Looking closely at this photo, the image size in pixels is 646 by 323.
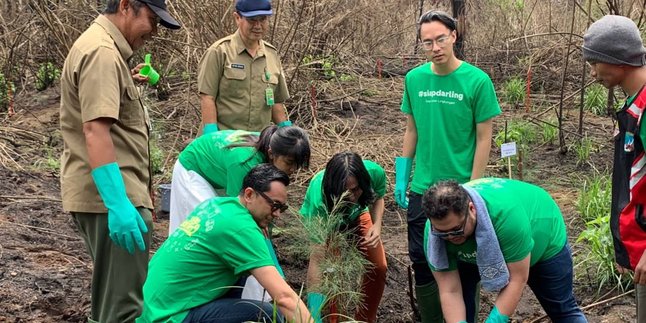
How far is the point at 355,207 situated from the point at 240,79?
4.31 feet

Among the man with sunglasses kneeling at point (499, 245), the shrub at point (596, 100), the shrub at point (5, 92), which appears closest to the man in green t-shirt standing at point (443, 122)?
the man with sunglasses kneeling at point (499, 245)

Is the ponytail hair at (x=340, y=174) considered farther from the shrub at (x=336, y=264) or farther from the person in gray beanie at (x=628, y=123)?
the person in gray beanie at (x=628, y=123)

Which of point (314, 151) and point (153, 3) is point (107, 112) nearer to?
point (153, 3)

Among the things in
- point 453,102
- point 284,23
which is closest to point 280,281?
point 453,102

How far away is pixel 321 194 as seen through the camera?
13.2ft

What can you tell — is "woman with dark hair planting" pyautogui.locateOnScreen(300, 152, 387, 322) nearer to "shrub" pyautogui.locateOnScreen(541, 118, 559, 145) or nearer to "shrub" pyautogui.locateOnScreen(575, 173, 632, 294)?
"shrub" pyautogui.locateOnScreen(575, 173, 632, 294)

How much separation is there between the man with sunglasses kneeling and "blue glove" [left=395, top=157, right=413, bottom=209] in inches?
36.3

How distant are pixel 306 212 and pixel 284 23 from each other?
500 cm

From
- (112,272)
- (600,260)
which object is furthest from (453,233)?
(600,260)

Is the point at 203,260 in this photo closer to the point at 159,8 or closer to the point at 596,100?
the point at 159,8

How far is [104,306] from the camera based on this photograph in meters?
3.60

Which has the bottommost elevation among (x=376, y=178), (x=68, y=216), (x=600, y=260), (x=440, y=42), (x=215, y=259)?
(x=600, y=260)

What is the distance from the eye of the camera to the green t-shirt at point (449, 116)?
432cm

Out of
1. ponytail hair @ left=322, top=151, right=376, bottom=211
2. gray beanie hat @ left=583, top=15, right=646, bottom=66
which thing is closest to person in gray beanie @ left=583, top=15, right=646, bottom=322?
gray beanie hat @ left=583, top=15, right=646, bottom=66
